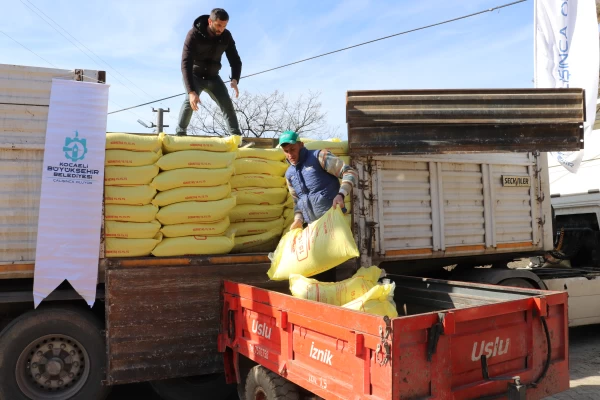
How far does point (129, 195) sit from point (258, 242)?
1.40m

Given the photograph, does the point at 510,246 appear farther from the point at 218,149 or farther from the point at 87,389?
the point at 87,389

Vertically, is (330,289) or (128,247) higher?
(128,247)

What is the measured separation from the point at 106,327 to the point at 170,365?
2.12 ft

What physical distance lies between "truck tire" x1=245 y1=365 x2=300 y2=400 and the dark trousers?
300 centimetres

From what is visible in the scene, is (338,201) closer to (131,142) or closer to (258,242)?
(258,242)

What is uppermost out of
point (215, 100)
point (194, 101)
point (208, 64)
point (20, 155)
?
point (208, 64)

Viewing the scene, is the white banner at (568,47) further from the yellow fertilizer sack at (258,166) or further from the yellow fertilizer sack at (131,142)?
the yellow fertilizer sack at (131,142)

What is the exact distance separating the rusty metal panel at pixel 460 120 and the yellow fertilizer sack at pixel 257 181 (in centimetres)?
83

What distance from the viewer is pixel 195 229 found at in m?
4.87

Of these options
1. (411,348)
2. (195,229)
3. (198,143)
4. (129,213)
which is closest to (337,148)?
(198,143)

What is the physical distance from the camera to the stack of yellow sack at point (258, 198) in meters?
5.34

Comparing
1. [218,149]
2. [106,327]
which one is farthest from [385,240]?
[106,327]

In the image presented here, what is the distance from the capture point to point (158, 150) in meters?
4.81

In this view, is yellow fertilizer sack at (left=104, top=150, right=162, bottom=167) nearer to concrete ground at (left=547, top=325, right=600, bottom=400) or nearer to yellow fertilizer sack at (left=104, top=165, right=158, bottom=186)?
yellow fertilizer sack at (left=104, top=165, right=158, bottom=186)
